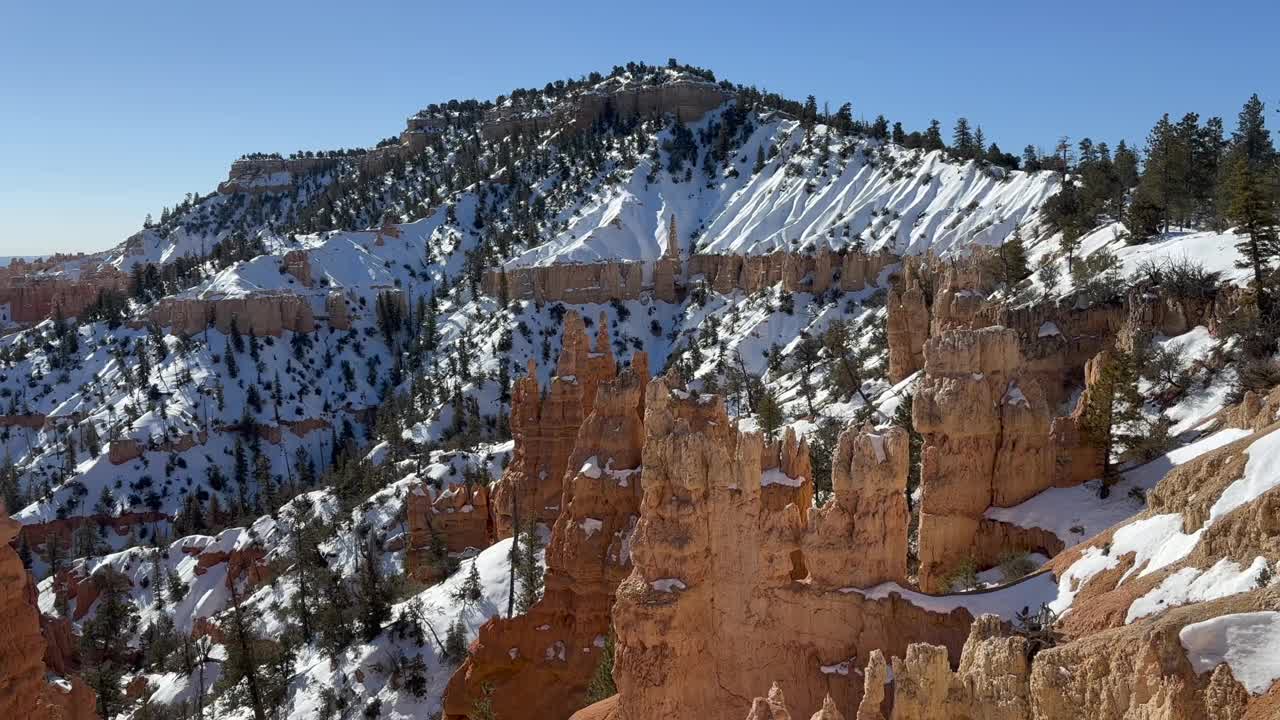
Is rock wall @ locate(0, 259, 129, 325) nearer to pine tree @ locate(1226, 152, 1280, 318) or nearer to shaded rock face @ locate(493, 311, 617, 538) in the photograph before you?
shaded rock face @ locate(493, 311, 617, 538)

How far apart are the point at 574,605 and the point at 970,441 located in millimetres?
11407

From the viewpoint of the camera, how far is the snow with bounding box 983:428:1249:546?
22266mm

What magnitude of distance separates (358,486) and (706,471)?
178 ft

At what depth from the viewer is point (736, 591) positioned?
715 inches

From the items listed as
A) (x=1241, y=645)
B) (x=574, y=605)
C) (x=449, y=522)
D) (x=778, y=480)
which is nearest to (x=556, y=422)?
(x=449, y=522)

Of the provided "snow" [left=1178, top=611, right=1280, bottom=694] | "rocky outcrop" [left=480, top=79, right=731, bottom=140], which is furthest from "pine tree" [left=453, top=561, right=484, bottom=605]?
"rocky outcrop" [left=480, top=79, right=731, bottom=140]

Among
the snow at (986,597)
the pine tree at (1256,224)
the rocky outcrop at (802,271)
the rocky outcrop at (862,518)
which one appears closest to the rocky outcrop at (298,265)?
the rocky outcrop at (802,271)

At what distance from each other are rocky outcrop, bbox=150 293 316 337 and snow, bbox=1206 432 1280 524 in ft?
335

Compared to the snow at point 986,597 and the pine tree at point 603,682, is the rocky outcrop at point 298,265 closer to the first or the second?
the pine tree at point 603,682

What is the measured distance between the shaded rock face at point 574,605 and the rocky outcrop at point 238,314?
8569cm

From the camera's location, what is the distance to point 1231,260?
37.6 meters

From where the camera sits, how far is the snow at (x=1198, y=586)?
12.6m

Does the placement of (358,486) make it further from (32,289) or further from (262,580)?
(32,289)

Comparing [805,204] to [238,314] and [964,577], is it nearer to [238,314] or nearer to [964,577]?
[238,314]
